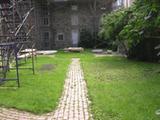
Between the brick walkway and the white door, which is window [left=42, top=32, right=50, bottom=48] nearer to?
the white door

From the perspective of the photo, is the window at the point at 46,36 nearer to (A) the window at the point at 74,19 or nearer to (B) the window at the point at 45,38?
(B) the window at the point at 45,38

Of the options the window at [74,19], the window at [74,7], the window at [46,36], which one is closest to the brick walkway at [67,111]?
the window at [46,36]

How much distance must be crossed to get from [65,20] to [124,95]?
2996cm

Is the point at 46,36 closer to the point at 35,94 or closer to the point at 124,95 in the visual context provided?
the point at 35,94

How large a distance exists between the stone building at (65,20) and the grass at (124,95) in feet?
78.9

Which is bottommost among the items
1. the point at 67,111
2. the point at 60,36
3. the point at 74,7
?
the point at 67,111

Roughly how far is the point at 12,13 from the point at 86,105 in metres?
7.52

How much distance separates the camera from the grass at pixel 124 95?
8.24 m

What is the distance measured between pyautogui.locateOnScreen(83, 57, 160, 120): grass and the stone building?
24.0m

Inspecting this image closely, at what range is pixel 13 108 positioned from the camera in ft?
29.2

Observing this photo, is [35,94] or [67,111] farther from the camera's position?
[35,94]

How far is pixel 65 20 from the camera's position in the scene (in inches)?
1566

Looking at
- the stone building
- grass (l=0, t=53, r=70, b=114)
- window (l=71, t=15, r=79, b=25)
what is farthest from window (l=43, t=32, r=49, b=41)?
grass (l=0, t=53, r=70, b=114)

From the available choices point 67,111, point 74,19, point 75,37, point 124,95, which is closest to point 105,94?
point 124,95
